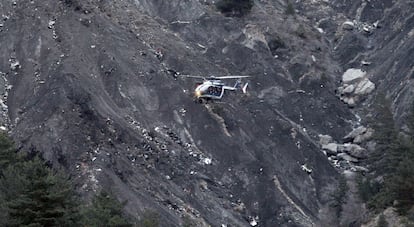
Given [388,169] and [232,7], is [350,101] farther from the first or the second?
[388,169]

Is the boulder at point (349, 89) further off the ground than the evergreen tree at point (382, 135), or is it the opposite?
the boulder at point (349, 89)

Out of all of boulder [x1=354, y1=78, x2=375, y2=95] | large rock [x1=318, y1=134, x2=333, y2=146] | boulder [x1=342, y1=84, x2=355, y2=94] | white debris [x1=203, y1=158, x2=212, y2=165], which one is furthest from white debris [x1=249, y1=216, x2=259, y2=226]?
boulder [x1=342, y1=84, x2=355, y2=94]

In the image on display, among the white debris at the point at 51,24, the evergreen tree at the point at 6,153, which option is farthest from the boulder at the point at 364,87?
the evergreen tree at the point at 6,153

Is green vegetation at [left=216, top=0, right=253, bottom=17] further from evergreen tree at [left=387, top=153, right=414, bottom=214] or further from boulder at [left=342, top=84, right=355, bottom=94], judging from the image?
evergreen tree at [left=387, top=153, right=414, bottom=214]

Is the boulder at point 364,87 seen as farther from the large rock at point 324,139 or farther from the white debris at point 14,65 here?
the white debris at point 14,65

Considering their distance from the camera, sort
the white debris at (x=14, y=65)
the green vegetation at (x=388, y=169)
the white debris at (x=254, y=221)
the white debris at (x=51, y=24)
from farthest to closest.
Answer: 1. the white debris at (x=51, y=24)
2. the white debris at (x=14, y=65)
3. the white debris at (x=254, y=221)
4. the green vegetation at (x=388, y=169)

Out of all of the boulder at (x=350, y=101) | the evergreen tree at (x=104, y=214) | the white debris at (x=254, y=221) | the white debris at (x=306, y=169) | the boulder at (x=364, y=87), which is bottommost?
the white debris at (x=254, y=221)

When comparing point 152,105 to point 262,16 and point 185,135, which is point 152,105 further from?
point 262,16

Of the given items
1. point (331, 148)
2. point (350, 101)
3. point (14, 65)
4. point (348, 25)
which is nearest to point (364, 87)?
point (350, 101)

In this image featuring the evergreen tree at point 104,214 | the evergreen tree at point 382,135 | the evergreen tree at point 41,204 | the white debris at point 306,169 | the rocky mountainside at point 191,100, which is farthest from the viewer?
the white debris at point 306,169
